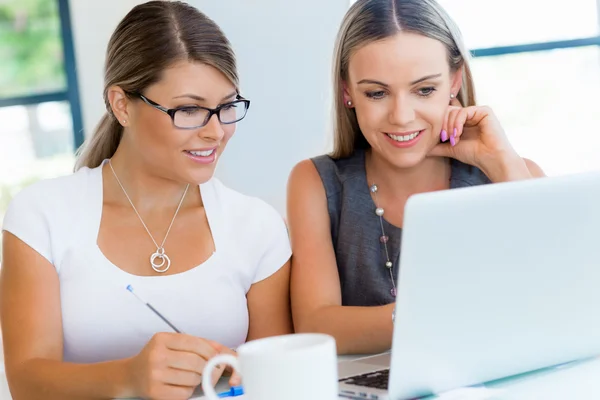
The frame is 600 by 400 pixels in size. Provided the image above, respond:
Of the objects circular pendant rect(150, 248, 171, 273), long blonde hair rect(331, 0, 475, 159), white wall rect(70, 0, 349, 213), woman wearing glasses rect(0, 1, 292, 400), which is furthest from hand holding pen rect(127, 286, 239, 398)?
white wall rect(70, 0, 349, 213)

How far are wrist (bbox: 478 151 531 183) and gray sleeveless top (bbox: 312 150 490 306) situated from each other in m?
0.09

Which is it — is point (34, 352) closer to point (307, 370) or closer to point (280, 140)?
point (307, 370)

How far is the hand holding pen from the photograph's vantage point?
1139 millimetres

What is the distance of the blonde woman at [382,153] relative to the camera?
1.66m

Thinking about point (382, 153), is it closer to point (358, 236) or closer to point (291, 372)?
point (358, 236)

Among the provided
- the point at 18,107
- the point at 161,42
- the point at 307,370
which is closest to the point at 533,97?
the point at 18,107

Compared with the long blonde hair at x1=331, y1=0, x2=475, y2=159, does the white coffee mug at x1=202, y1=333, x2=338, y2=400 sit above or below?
below

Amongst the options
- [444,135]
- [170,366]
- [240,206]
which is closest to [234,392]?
[170,366]

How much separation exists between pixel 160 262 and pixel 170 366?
47cm

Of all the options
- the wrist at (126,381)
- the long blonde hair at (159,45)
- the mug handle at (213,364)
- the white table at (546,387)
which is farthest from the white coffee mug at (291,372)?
the long blonde hair at (159,45)

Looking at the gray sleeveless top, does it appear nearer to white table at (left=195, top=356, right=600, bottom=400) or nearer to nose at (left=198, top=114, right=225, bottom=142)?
nose at (left=198, top=114, right=225, bottom=142)

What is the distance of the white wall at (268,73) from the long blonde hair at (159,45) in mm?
2084

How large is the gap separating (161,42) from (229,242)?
1.31ft

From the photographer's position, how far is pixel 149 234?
1.63m
